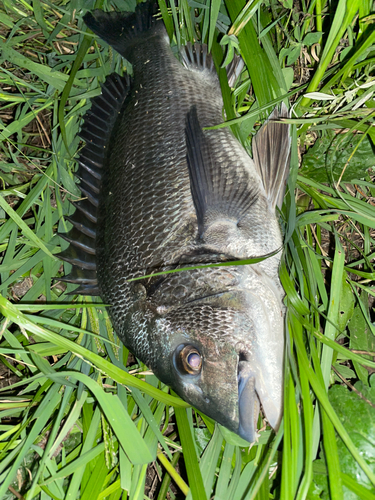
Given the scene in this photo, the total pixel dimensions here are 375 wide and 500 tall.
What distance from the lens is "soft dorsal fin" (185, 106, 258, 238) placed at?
2059 millimetres

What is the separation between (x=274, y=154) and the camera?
2262 mm

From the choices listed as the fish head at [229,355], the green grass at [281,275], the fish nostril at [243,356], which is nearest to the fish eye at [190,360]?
the fish head at [229,355]

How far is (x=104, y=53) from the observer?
→ 2859mm

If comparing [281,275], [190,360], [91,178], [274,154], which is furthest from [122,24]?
[190,360]

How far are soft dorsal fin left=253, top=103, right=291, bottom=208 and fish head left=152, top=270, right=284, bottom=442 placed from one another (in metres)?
0.64

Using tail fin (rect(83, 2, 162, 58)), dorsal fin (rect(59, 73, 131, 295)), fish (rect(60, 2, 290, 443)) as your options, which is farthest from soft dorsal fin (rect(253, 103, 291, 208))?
tail fin (rect(83, 2, 162, 58))

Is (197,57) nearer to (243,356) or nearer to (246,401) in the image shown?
(243,356)

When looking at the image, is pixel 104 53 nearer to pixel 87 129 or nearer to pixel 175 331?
pixel 87 129

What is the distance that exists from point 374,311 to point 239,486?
137cm

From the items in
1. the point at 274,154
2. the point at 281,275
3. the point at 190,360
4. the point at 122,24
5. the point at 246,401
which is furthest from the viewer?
the point at 122,24

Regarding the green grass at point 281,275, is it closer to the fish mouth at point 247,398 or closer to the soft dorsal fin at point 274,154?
the soft dorsal fin at point 274,154

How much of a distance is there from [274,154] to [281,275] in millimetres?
745

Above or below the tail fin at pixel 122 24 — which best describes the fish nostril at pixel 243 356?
below

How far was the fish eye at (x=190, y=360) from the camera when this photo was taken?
6.11 feet
